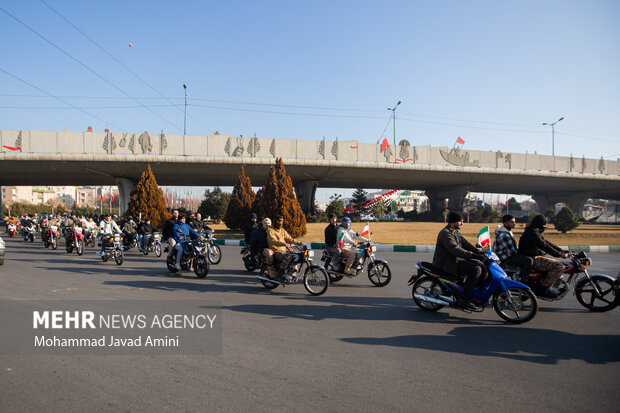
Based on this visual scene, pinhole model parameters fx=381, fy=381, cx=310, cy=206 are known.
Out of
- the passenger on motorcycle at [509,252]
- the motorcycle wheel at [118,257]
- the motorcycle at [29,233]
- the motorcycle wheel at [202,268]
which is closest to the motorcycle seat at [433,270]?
the passenger on motorcycle at [509,252]

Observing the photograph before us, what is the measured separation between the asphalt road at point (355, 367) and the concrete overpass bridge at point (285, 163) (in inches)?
1151

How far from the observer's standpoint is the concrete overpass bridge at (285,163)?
32.1 metres

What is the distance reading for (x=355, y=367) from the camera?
4.14m

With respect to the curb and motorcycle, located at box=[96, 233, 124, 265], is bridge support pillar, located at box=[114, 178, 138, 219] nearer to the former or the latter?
the curb

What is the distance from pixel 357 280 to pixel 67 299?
21.2 feet

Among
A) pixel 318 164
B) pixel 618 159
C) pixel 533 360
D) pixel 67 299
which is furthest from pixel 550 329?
pixel 618 159

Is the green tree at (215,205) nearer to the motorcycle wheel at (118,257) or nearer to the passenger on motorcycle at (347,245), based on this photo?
the motorcycle wheel at (118,257)

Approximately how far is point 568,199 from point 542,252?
62866 millimetres

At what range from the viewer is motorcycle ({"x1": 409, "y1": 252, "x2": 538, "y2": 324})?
5.88 m

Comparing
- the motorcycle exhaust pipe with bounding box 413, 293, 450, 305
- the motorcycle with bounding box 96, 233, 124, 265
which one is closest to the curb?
the motorcycle with bounding box 96, 233, 124, 265

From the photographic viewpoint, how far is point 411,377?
387cm

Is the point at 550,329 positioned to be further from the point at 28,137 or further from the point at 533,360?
the point at 28,137

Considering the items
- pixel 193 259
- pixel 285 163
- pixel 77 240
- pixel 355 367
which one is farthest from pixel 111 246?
pixel 285 163

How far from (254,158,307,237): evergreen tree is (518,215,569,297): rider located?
51.7 ft
